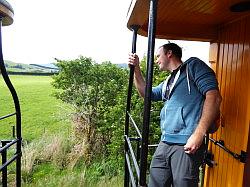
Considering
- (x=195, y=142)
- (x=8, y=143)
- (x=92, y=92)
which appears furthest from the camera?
(x=92, y=92)

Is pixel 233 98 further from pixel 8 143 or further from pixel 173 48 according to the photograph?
pixel 8 143

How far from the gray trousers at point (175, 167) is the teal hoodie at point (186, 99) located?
0.29ft

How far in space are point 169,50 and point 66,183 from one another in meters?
4.02

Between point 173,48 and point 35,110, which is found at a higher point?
point 173,48

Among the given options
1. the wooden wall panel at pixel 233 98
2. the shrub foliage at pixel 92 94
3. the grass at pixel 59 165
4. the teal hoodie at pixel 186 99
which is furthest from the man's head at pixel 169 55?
the shrub foliage at pixel 92 94

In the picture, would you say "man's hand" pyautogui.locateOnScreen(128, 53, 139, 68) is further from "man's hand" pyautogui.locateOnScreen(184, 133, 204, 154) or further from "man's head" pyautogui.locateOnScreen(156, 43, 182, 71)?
"man's hand" pyautogui.locateOnScreen(184, 133, 204, 154)

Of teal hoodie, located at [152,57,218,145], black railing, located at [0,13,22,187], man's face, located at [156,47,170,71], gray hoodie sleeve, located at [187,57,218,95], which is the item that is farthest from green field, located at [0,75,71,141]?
gray hoodie sleeve, located at [187,57,218,95]

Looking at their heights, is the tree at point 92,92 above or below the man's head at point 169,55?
below

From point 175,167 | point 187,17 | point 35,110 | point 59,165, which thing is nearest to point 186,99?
point 175,167

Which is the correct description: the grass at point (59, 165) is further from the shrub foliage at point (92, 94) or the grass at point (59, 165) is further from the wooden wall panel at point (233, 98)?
the wooden wall panel at point (233, 98)

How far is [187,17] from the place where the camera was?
2695 mm

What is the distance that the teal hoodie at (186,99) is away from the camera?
2.13m

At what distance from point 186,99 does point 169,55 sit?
0.43m

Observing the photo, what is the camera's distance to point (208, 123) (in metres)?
2.00
